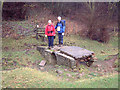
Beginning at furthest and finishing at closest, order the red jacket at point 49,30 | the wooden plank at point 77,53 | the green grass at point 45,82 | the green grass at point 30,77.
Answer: the red jacket at point 49,30 → the wooden plank at point 77,53 → the green grass at point 30,77 → the green grass at point 45,82

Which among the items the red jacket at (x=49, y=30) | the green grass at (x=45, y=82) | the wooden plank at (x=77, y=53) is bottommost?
the green grass at (x=45, y=82)

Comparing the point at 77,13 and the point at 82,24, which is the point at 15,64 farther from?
the point at 77,13

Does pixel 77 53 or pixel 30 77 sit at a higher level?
pixel 77 53

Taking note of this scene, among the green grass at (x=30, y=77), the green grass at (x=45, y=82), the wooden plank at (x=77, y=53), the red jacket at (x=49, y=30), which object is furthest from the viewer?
the red jacket at (x=49, y=30)

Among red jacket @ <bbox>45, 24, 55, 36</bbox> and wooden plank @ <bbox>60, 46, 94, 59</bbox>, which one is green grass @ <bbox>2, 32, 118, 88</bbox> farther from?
red jacket @ <bbox>45, 24, 55, 36</bbox>

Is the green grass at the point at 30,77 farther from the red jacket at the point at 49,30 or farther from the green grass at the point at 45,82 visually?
the red jacket at the point at 49,30

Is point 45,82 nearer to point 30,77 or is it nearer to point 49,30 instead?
point 30,77

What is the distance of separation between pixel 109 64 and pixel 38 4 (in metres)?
13.0

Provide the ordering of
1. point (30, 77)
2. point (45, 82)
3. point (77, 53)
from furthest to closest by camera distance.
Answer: point (77, 53) → point (30, 77) → point (45, 82)

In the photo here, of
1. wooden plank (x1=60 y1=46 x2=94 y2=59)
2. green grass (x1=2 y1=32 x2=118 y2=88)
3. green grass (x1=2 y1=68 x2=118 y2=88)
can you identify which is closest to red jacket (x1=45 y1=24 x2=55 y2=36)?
wooden plank (x1=60 y1=46 x2=94 y2=59)

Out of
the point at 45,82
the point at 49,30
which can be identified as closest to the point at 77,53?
the point at 49,30

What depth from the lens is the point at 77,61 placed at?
23.9ft

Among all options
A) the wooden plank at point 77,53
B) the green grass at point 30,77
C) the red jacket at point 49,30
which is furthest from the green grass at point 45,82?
the red jacket at point 49,30

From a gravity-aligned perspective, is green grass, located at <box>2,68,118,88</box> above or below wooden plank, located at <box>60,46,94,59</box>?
below
